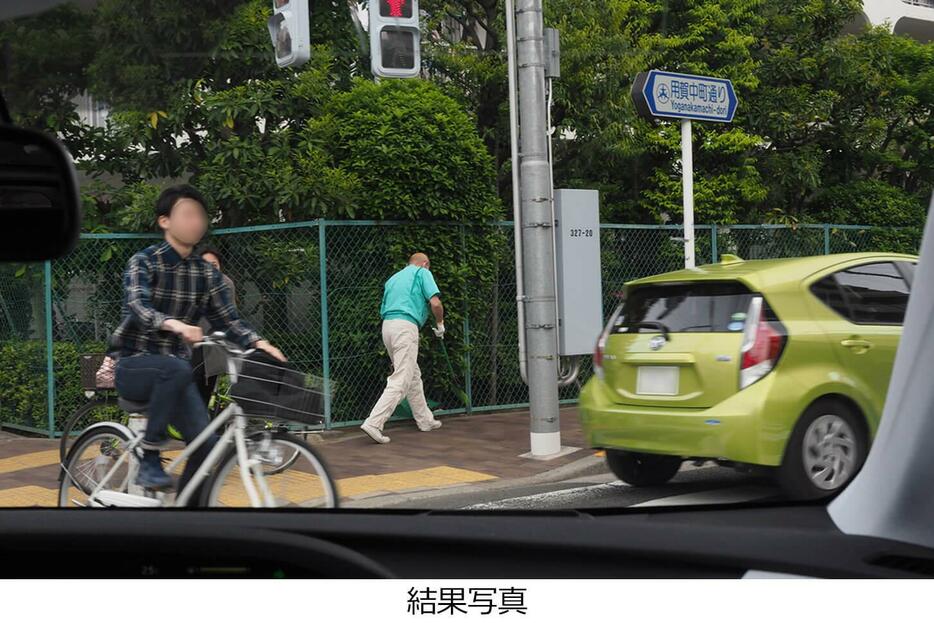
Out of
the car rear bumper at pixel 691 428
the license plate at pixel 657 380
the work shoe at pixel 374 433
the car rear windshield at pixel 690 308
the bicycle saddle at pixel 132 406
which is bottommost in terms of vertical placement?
the work shoe at pixel 374 433

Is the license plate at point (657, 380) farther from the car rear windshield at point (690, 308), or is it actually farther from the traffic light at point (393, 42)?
the traffic light at point (393, 42)

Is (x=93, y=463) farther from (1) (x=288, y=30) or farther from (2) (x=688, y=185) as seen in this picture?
(2) (x=688, y=185)

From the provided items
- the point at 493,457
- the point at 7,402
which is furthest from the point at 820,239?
the point at 7,402

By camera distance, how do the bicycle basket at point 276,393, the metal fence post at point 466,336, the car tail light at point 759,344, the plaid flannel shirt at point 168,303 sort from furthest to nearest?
1. the metal fence post at point 466,336
2. the bicycle basket at point 276,393
3. the plaid flannel shirt at point 168,303
4. the car tail light at point 759,344

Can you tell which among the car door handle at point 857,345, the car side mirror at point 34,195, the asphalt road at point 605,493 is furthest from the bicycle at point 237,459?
the car door handle at point 857,345

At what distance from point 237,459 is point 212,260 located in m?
0.28

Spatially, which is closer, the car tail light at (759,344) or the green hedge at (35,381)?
the car tail light at (759,344)

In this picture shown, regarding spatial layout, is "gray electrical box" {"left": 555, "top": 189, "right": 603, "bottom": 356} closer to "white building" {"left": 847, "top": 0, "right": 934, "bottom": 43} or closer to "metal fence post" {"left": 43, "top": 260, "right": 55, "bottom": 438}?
"white building" {"left": 847, "top": 0, "right": 934, "bottom": 43}

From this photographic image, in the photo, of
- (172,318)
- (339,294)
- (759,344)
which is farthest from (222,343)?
(759,344)

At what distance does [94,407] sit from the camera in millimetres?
1223

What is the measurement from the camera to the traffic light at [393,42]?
130 cm

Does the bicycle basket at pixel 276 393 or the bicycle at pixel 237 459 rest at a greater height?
the bicycle basket at pixel 276 393

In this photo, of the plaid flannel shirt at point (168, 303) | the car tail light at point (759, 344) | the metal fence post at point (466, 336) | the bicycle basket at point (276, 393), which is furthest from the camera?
the metal fence post at point (466, 336)

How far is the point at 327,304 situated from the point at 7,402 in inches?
17.8
